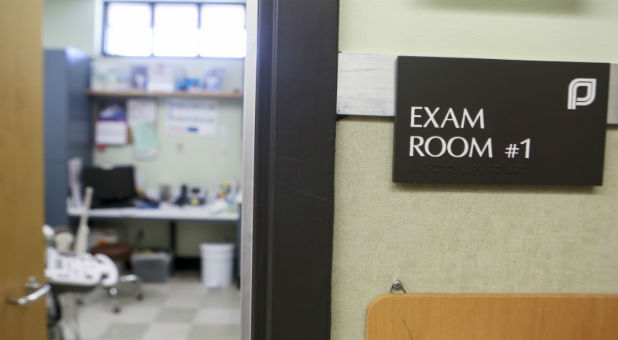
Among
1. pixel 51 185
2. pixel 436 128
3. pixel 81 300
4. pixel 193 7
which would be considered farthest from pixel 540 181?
pixel 193 7

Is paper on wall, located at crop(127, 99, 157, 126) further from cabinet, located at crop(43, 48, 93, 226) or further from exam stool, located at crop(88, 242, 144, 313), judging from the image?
exam stool, located at crop(88, 242, 144, 313)

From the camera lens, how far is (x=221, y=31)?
4488 millimetres

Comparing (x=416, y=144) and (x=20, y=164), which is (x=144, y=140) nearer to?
(x=20, y=164)

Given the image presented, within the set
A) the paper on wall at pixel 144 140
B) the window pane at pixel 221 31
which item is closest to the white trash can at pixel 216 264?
the paper on wall at pixel 144 140

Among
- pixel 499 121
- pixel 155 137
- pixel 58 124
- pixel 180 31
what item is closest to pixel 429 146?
pixel 499 121

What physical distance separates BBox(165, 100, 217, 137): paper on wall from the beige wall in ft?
12.5

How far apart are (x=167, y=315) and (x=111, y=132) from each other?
6.47 feet

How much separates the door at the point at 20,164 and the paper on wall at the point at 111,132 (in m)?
3.11

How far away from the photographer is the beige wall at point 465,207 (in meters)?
0.78

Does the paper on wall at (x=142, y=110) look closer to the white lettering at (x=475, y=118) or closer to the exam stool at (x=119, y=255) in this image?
the exam stool at (x=119, y=255)

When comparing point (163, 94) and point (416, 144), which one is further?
point (163, 94)

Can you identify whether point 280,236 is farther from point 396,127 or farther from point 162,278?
point 162,278

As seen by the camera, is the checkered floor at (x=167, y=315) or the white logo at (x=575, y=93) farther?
the checkered floor at (x=167, y=315)

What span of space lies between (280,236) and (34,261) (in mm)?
1040
